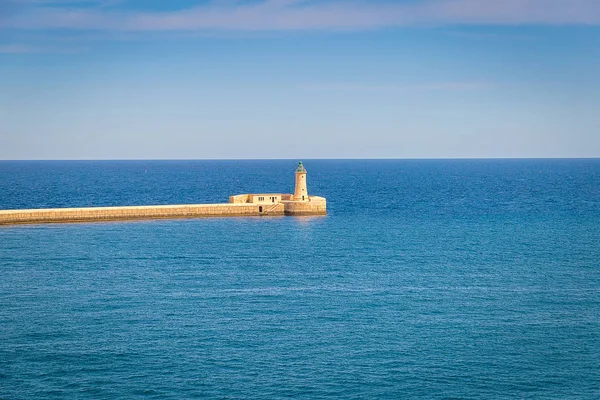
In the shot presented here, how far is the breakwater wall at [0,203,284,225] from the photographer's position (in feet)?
310

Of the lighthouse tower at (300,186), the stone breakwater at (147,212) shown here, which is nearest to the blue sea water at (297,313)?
the stone breakwater at (147,212)

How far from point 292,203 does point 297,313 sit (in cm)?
5763

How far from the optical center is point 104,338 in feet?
145

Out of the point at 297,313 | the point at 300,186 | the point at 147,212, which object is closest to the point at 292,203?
the point at 300,186

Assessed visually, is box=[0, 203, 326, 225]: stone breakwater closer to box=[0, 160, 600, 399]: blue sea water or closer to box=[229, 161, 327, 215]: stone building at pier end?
box=[229, 161, 327, 215]: stone building at pier end

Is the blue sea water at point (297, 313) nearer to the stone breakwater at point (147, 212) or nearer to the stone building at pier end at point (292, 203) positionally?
the stone breakwater at point (147, 212)

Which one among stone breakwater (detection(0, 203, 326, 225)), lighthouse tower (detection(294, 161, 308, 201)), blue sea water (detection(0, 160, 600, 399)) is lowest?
blue sea water (detection(0, 160, 600, 399))

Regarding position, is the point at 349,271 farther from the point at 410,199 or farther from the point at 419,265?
the point at 410,199

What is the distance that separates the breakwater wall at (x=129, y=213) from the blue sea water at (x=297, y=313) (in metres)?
4.15

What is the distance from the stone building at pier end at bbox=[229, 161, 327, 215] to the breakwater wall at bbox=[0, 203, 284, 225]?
14cm

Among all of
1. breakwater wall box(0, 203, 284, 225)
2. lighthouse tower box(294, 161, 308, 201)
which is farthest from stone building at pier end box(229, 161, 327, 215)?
breakwater wall box(0, 203, 284, 225)

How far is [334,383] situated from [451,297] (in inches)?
753

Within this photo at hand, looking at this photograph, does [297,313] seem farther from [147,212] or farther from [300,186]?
[300,186]

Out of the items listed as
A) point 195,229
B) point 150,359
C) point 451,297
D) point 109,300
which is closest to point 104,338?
point 150,359
